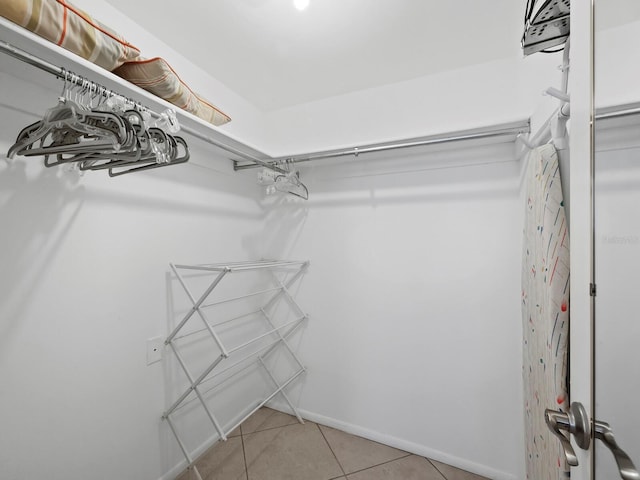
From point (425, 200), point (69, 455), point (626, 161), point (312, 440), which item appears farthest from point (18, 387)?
point (425, 200)

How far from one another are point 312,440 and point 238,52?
254 centimetres

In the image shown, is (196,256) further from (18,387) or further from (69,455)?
(69,455)

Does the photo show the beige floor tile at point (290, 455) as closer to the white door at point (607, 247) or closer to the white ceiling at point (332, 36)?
the white door at point (607, 247)

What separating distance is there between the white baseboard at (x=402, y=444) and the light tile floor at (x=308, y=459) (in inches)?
1.1

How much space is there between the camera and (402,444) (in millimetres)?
1836

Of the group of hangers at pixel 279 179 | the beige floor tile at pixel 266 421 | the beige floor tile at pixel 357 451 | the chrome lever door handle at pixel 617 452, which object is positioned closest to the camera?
the chrome lever door handle at pixel 617 452

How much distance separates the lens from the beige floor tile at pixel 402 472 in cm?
162

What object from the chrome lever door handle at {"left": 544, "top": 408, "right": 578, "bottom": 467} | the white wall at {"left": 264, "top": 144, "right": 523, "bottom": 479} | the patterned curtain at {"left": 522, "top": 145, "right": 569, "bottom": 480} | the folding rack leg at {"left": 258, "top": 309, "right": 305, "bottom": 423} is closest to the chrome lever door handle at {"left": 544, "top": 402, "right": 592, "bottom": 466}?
the chrome lever door handle at {"left": 544, "top": 408, "right": 578, "bottom": 467}

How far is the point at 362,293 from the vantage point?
1.97 m

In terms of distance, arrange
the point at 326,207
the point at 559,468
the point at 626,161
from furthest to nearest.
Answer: the point at 326,207, the point at 559,468, the point at 626,161

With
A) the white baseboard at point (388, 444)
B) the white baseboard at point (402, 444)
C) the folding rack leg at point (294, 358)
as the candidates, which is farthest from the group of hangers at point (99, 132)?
the white baseboard at point (402, 444)

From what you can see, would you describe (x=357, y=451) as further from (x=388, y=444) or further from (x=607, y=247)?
(x=607, y=247)

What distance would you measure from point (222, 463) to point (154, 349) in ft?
2.80

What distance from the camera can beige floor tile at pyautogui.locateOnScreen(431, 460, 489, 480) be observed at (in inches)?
63.9
